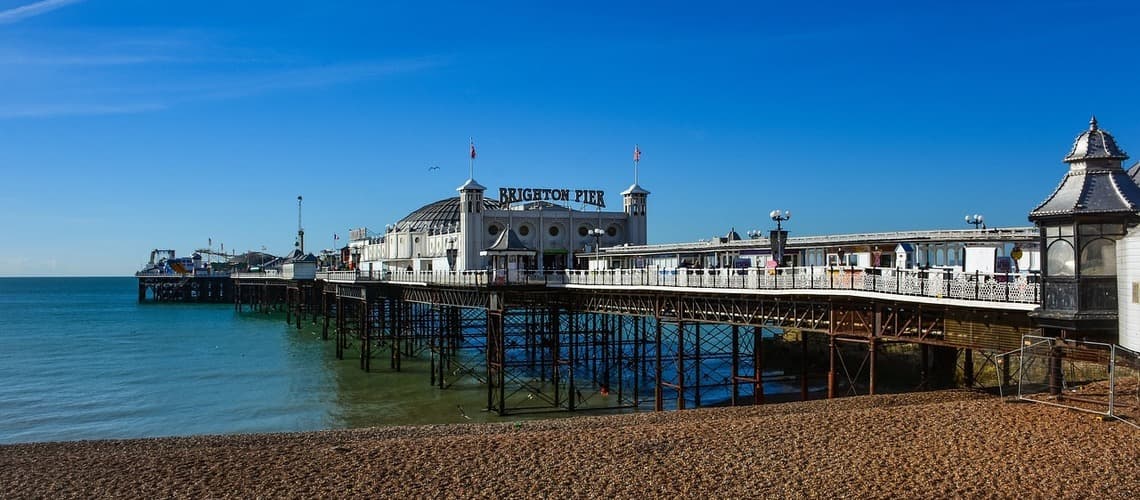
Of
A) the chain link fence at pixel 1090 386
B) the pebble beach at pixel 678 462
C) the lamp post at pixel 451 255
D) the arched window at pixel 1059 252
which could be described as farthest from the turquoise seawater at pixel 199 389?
the arched window at pixel 1059 252

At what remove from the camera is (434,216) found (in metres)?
77.9

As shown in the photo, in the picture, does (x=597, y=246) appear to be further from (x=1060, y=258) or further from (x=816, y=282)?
(x=1060, y=258)

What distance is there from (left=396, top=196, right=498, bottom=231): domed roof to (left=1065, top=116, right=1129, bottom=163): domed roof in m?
52.2

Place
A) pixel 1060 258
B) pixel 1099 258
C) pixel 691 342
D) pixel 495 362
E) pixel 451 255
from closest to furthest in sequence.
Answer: pixel 1099 258 < pixel 1060 258 < pixel 495 362 < pixel 691 342 < pixel 451 255

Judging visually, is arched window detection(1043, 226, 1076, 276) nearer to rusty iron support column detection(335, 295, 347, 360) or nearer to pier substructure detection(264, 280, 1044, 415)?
pier substructure detection(264, 280, 1044, 415)

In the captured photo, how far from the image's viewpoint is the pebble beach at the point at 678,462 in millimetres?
14305

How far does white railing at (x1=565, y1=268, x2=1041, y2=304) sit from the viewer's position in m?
20.1

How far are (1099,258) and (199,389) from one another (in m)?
39.8

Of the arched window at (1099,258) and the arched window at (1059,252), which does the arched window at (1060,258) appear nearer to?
the arched window at (1059,252)

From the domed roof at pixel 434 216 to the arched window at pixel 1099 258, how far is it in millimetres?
52976

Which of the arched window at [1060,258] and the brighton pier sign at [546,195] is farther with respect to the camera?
the brighton pier sign at [546,195]

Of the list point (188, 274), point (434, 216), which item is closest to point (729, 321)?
point (434, 216)

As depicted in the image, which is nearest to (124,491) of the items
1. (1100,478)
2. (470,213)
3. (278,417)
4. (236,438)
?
(236,438)

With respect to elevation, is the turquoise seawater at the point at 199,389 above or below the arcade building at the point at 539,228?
below
